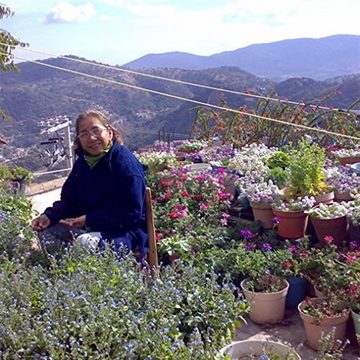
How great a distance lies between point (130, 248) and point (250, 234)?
86cm

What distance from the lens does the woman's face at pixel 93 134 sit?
9.58 feet

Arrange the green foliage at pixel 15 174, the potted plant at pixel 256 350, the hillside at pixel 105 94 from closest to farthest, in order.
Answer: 1. the potted plant at pixel 256 350
2. the green foliage at pixel 15 174
3. the hillside at pixel 105 94

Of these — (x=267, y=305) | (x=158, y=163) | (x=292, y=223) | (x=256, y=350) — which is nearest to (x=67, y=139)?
(x=158, y=163)

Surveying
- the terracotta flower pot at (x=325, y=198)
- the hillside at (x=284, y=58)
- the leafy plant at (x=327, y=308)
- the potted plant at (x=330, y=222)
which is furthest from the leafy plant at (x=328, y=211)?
the hillside at (x=284, y=58)

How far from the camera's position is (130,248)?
2801mm

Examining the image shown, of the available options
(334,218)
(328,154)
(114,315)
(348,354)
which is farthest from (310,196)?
(114,315)

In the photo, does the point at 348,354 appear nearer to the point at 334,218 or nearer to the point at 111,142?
the point at 334,218

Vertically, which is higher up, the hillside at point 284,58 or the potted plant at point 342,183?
the hillside at point 284,58

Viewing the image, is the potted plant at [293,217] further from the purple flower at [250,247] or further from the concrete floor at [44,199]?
the concrete floor at [44,199]

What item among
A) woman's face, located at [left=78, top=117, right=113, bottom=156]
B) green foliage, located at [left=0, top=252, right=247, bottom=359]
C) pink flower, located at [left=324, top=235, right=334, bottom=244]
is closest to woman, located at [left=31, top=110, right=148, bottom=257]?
woman's face, located at [left=78, top=117, right=113, bottom=156]

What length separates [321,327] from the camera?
2.52 m

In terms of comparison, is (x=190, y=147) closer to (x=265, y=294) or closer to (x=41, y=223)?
(x=41, y=223)

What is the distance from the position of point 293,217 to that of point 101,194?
1.17 meters

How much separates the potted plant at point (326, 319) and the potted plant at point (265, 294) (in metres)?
0.24
